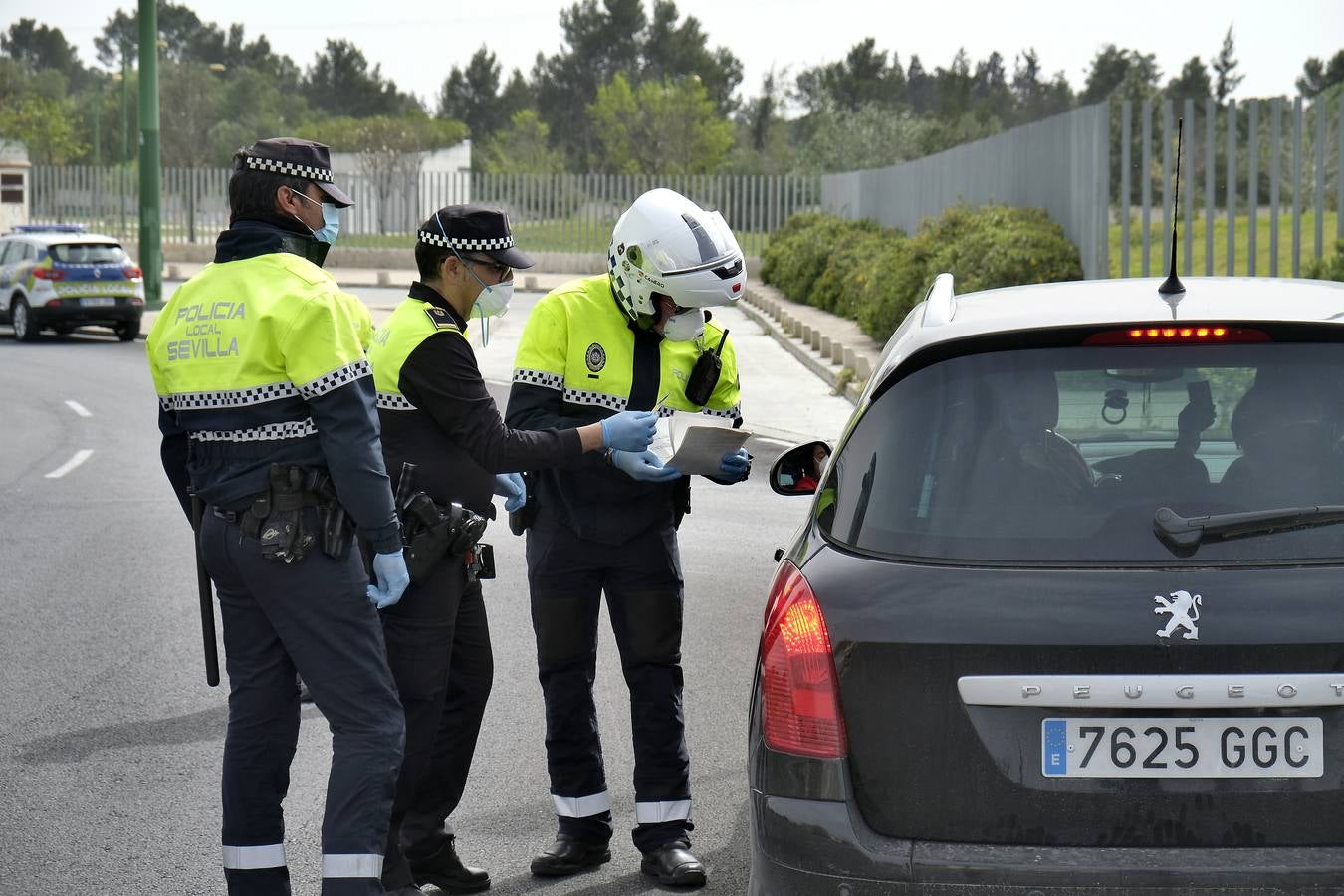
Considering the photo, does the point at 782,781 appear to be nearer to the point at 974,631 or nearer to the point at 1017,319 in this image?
the point at 974,631

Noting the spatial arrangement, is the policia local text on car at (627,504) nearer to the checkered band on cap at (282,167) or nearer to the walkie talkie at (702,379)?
the walkie talkie at (702,379)

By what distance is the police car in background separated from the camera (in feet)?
80.5

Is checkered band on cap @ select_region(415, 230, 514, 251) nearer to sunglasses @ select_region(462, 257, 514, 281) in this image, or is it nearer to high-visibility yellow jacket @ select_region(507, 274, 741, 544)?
sunglasses @ select_region(462, 257, 514, 281)

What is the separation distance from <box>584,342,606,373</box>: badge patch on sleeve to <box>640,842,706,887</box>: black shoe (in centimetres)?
129

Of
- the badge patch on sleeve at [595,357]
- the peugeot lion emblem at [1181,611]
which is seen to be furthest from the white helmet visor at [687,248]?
the peugeot lion emblem at [1181,611]

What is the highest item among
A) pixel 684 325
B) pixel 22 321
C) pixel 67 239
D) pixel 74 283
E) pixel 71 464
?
pixel 67 239

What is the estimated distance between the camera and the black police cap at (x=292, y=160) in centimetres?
384

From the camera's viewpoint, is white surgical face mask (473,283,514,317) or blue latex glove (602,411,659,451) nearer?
blue latex glove (602,411,659,451)

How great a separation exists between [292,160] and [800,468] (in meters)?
1.48

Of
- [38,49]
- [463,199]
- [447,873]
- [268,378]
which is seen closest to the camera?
[268,378]

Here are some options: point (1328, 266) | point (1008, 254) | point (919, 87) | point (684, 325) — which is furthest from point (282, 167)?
point (919, 87)

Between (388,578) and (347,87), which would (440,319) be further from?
(347,87)

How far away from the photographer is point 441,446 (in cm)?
424

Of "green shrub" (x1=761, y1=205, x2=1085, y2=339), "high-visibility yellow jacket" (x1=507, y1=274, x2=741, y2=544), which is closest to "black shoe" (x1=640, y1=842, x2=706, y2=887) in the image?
"high-visibility yellow jacket" (x1=507, y1=274, x2=741, y2=544)
